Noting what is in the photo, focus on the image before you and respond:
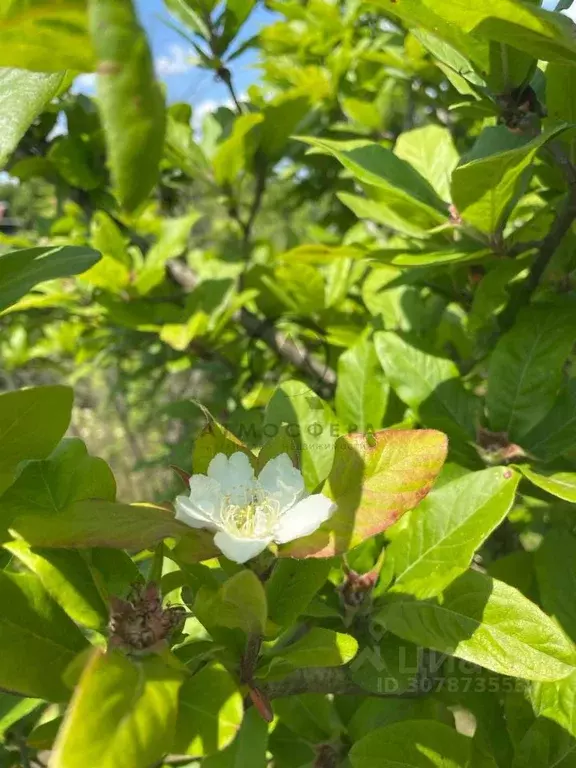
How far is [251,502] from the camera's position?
1.91 ft

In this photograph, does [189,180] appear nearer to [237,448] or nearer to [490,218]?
[490,218]

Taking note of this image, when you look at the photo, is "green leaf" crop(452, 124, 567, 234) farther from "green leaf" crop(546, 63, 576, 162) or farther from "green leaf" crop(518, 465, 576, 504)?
"green leaf" crop(518, 465, 576, 504)

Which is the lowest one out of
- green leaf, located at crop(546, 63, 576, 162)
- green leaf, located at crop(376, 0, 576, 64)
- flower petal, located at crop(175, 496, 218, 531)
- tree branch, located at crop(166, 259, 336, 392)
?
tree branch, located at crop(166, 259, 336, 392)

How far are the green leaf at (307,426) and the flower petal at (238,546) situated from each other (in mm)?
187

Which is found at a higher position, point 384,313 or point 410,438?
point 410,438

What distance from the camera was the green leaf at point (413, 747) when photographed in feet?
2.02

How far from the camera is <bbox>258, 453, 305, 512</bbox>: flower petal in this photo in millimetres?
570

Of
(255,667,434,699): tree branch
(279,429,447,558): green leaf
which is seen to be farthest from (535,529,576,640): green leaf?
(279,429,447,558): green leaf

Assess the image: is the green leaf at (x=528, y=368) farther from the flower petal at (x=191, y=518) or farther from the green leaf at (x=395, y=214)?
the flower petal at (x=191, y=518)

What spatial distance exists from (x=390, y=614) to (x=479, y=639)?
9 cm

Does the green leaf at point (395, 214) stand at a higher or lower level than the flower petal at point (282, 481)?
higher

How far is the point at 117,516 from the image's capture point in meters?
0.48

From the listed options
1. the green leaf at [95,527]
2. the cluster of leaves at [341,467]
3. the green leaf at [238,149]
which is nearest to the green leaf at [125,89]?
the cluster of leaves at [341,467]

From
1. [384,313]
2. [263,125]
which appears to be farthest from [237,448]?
[263,125]
